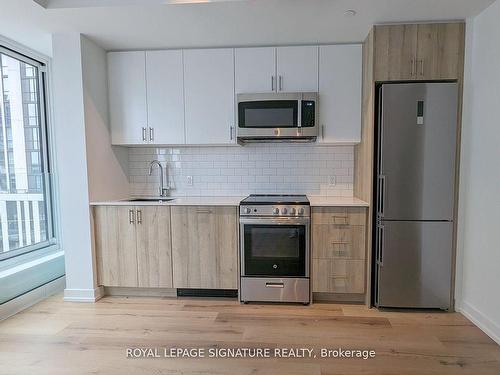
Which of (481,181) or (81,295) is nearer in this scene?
(481,181)

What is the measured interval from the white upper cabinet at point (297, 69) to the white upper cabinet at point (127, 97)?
134 cm

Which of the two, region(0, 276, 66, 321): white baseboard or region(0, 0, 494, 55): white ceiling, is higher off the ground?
region(0, 0, 494, 55): white ceiling

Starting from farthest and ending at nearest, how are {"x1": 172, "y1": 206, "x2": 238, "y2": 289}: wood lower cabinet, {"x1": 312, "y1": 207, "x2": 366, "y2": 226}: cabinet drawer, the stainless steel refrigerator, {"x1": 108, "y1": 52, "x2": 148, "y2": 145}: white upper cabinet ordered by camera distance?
{"x1": 108, "y1": 52, "x2": 148, "y2": 145}: white upper cabinet → {"x1": 172, "y1": 206, "x2": 238, "y2": 289}: wood lower cabinet → {"x1": 312, "y1": 207, "x2": 366, "y2": 226}: cabinet drawer → the stainless steel refrigerator

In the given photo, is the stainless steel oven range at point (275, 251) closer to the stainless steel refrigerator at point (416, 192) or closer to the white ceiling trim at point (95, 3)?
the stainless steel refrigerator at point (416, 192)

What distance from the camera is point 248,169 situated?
133 inches

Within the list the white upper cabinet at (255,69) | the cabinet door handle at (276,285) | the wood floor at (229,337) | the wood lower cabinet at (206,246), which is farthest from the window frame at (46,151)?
the cabinet door handle at (276,285)

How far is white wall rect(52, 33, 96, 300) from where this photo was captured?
273 centimetres

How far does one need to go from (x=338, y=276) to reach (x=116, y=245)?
207cm

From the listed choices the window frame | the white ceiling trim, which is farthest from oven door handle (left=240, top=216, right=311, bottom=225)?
the window frame

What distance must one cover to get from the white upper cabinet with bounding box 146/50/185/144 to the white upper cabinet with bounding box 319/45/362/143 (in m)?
1.37

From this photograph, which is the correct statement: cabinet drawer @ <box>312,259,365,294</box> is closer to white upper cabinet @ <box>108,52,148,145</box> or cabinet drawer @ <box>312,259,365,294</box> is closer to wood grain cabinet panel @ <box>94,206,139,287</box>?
wood grain cabinet panel @ <box>94,206,139,287</box>

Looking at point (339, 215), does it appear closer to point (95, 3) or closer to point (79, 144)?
point (79, 144)

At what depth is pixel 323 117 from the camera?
9.61 feet

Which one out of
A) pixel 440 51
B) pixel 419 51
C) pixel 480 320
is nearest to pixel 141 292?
pixel 480 320
